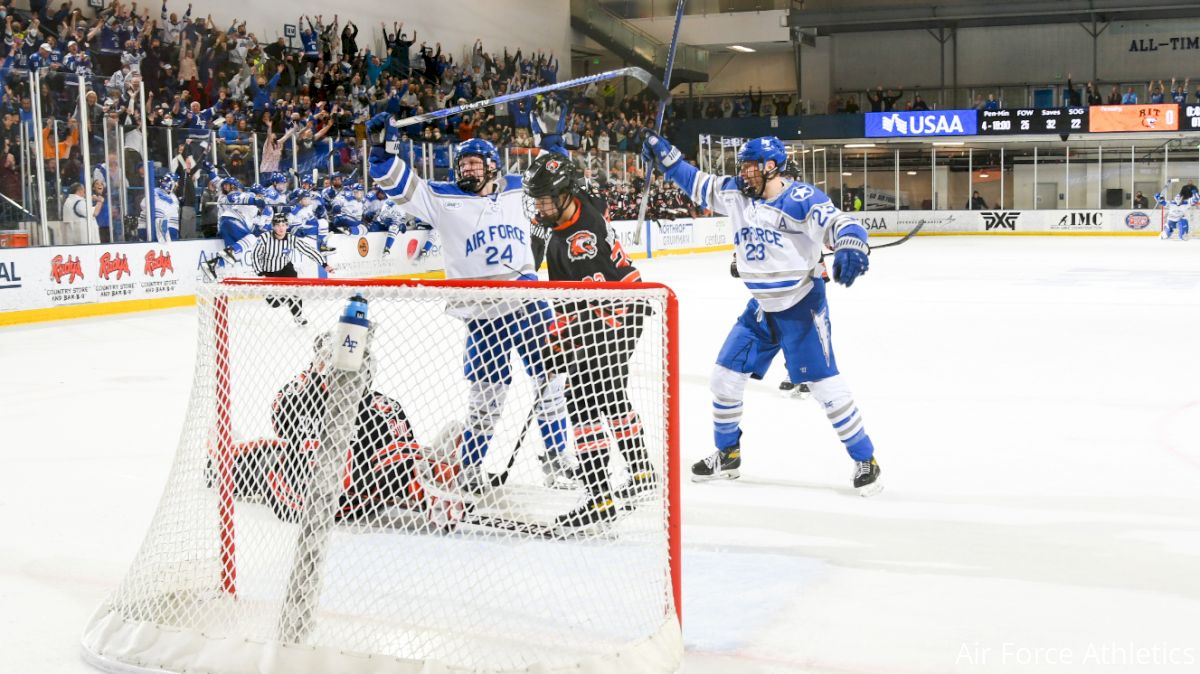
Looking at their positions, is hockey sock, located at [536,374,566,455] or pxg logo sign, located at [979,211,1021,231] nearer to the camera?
hockey sock, located at [536,374,566,455]

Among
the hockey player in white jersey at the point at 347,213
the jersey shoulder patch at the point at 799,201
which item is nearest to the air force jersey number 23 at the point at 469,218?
the jersey shoulder patch at the point at 799,201

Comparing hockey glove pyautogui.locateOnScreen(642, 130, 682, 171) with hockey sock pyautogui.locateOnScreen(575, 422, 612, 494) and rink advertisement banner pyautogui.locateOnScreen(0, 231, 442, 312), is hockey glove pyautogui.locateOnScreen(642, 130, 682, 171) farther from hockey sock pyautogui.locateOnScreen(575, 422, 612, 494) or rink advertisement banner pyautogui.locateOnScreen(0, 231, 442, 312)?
rink advertisement banner pyautogui.locateOnScreen(0, 231, 442, 312)

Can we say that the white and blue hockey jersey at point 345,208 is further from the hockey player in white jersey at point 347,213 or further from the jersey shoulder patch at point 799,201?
the jersey shoulder patch at point 799,201

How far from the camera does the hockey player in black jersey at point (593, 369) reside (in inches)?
135

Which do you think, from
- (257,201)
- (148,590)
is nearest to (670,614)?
(148,590)

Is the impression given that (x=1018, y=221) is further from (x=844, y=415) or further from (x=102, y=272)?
(x=844, y=415)

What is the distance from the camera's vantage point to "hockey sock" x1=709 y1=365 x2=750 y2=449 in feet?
16.6

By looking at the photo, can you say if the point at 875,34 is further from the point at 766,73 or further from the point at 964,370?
the point at 964,370

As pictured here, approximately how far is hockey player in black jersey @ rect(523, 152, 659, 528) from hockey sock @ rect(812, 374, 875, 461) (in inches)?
42.4

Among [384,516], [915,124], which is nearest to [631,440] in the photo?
[384,516]

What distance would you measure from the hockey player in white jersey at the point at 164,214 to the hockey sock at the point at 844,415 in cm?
1091

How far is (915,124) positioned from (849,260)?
29.7 m

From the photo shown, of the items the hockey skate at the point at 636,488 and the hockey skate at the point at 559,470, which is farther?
the hockey skate at the point at 559,470

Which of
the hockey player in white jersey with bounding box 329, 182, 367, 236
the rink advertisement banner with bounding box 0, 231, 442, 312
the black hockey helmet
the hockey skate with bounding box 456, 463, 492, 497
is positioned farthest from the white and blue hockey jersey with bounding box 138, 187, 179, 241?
the hockey skate with bounding box 456, 463, 492, 497
